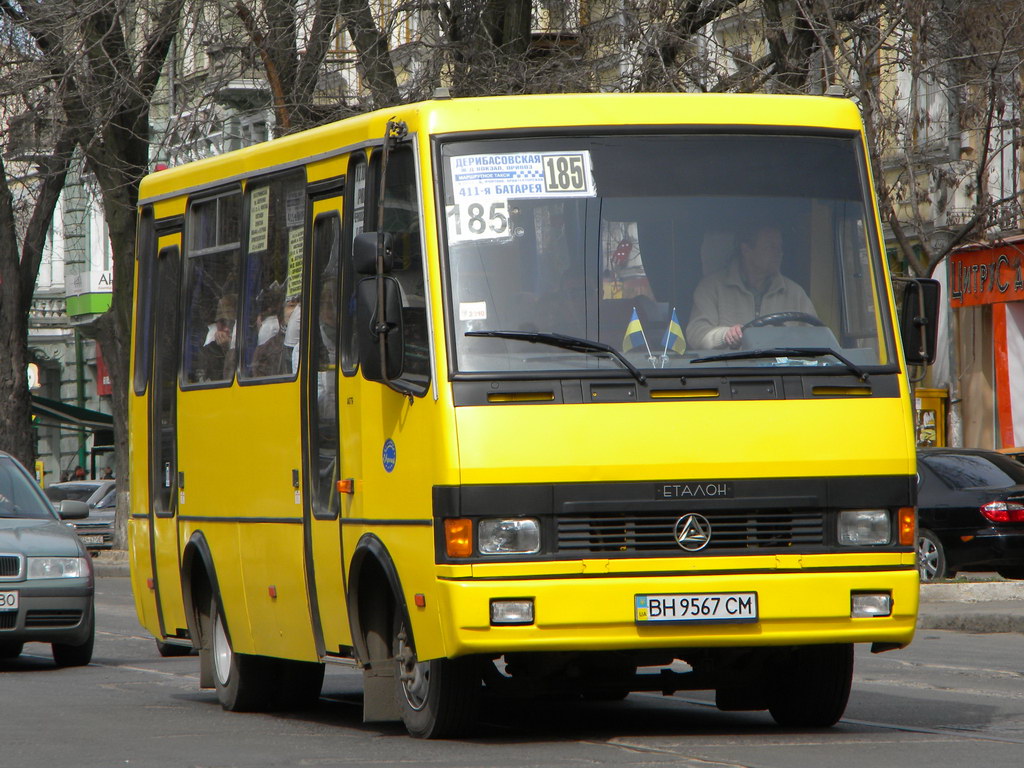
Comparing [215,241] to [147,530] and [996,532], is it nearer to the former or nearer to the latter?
[147,530]

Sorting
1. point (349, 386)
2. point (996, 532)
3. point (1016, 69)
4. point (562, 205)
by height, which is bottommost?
point (996, 532)

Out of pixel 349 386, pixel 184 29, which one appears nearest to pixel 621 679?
pixel 349 386

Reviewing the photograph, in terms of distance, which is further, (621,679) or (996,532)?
(996,532)

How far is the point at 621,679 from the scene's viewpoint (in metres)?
9.03

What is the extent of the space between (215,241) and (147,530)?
6.26ft

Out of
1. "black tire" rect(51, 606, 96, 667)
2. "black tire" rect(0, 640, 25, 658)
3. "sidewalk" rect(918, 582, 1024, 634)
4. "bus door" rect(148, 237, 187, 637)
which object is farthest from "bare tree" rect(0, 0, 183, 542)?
"bus door" rect(148, 237, 187, 637)

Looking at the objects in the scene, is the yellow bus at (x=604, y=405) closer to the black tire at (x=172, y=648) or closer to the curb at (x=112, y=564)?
the black tire at (x=172, y=648)

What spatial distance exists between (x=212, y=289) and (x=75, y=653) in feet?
15.3

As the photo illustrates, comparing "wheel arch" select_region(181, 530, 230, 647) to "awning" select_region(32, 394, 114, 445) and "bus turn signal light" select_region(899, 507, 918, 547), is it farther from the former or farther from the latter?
"awning" select_region(32, 394, 114, 445)

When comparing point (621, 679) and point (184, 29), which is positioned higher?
point (184, 29)

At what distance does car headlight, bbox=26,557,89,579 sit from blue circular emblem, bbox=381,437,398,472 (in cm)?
628

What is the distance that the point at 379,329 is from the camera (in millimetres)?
8586

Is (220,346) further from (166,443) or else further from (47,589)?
(47,589)

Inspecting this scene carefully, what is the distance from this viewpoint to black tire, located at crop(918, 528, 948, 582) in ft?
67.1
